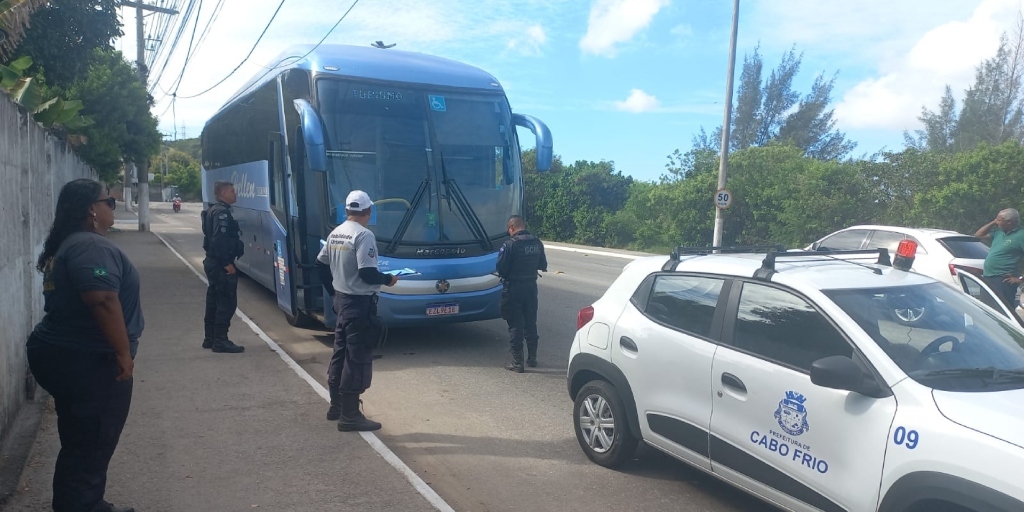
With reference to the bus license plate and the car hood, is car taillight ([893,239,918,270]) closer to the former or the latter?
the car hood

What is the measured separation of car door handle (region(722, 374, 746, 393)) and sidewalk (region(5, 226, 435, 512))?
1.94 metres

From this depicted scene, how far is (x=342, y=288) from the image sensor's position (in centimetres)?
576

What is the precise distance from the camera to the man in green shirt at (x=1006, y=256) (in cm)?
841

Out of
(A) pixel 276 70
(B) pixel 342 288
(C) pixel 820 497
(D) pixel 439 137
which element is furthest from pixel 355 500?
(A) pixel 276 70

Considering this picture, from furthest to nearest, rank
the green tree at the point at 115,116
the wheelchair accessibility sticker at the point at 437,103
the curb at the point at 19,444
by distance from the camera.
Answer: the green tree at the point at 115,116 < the wheelchair accessibility sticker at the point at 437,103 < the curb at the point at 19,444

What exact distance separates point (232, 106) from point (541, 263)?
7.68m

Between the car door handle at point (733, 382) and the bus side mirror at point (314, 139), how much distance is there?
523 cm

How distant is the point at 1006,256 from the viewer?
845 cm

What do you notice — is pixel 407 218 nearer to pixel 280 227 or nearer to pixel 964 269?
pixel 280 227

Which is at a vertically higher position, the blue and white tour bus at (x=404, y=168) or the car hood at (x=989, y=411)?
the blue and white tour bus at (x=404, y=168)

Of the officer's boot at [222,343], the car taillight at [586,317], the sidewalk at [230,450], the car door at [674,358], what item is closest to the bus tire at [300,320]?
the officer's boot at [222,343]

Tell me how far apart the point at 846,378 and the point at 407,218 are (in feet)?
19.2

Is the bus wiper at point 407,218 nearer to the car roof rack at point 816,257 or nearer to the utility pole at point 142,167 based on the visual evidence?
the car roof rack at point 816,257

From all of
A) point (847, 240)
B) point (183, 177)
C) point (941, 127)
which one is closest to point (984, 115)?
point (941, 127)
